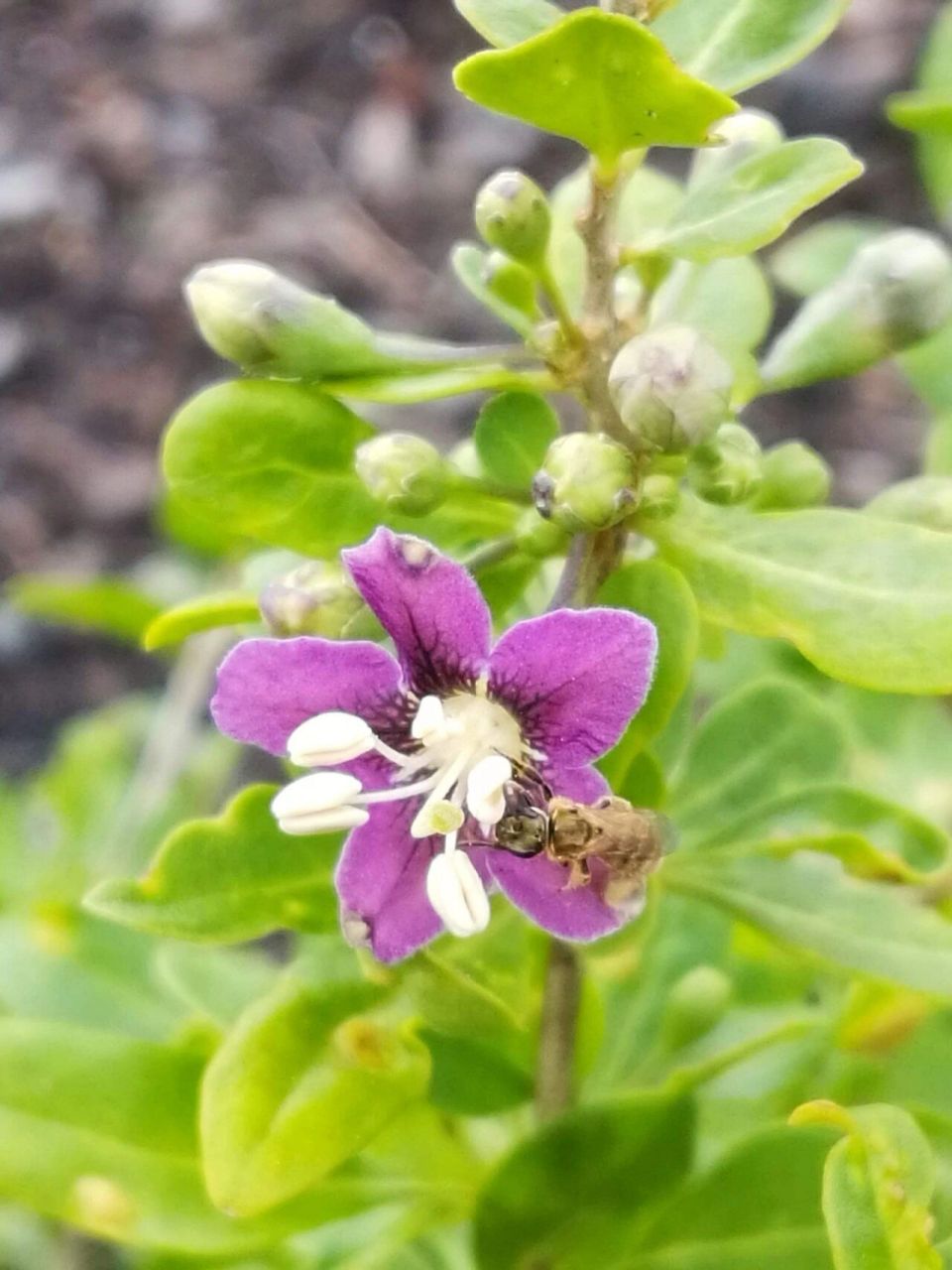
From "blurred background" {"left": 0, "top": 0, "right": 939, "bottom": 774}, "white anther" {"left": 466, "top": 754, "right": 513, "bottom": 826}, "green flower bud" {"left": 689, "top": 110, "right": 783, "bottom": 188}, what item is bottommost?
"blurred background" {"left": 0, "top": 0, "right": 939, "bottom": 774}

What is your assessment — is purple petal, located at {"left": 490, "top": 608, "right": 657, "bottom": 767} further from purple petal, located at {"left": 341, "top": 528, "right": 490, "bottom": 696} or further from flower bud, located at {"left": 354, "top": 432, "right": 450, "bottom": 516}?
flower bud, located at {"left": 354, "top": 432, "right": 450, "bottom": 516}

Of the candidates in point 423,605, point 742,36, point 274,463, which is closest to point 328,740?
point 423,605

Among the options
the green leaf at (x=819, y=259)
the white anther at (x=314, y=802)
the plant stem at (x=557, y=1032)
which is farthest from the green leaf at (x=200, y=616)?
the green leaf at (x=819, y=259)

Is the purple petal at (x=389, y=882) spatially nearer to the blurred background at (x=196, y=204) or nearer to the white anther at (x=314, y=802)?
the white anther at (x=314, y=802)

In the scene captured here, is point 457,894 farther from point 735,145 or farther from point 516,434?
point 735,145

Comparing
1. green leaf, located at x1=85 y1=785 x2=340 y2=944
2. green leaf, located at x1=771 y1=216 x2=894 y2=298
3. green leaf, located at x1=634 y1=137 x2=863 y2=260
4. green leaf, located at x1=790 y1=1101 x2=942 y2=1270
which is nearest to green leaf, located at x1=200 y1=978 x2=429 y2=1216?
green leaf, located at x1=85 y1=785 x2=340 y2=944

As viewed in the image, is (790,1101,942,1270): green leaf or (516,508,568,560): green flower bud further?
(516,508,568,560): green flower bud
